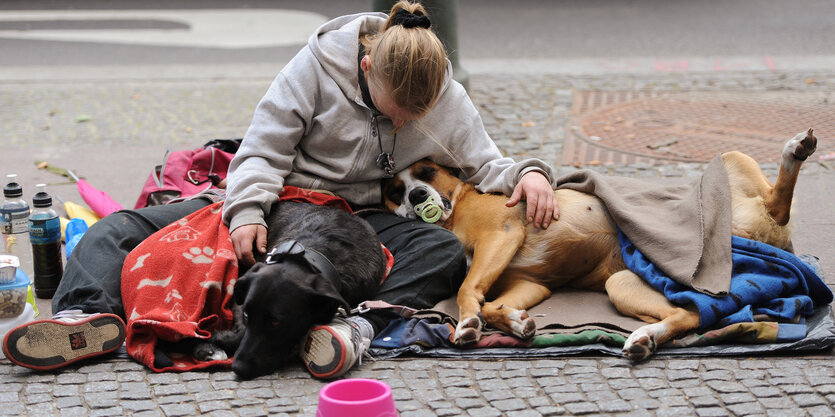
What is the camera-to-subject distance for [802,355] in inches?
122

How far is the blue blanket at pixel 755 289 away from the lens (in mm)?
3273

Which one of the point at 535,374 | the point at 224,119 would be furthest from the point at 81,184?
the point at 535,374

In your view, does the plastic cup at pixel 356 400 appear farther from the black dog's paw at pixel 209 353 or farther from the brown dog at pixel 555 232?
the brown dog at pixel 555 232

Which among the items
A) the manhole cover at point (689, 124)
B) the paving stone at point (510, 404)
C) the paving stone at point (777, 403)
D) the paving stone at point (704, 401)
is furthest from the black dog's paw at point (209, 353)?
the manhole cover at point (689, 124)

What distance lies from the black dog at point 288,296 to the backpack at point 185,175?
1.16 m

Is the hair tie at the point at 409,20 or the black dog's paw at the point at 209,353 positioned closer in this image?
the black dog's paw at the point at 209,353

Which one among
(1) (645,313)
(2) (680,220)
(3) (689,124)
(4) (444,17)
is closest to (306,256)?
(1) (645,313)

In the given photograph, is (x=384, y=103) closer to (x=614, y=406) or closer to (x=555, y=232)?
(x=555, y=232)

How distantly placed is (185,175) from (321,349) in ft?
5.93

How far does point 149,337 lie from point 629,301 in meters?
1.87

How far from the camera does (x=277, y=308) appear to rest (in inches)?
114

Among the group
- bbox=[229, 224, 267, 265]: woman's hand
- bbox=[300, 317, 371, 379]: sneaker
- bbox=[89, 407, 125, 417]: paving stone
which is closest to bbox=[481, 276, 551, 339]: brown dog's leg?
bbox=[300, 317, 371, 379]: sneaker

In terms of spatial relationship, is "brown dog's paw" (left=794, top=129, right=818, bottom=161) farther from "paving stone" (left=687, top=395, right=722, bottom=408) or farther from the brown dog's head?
the brown dog's head

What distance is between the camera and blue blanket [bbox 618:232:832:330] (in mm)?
3273
